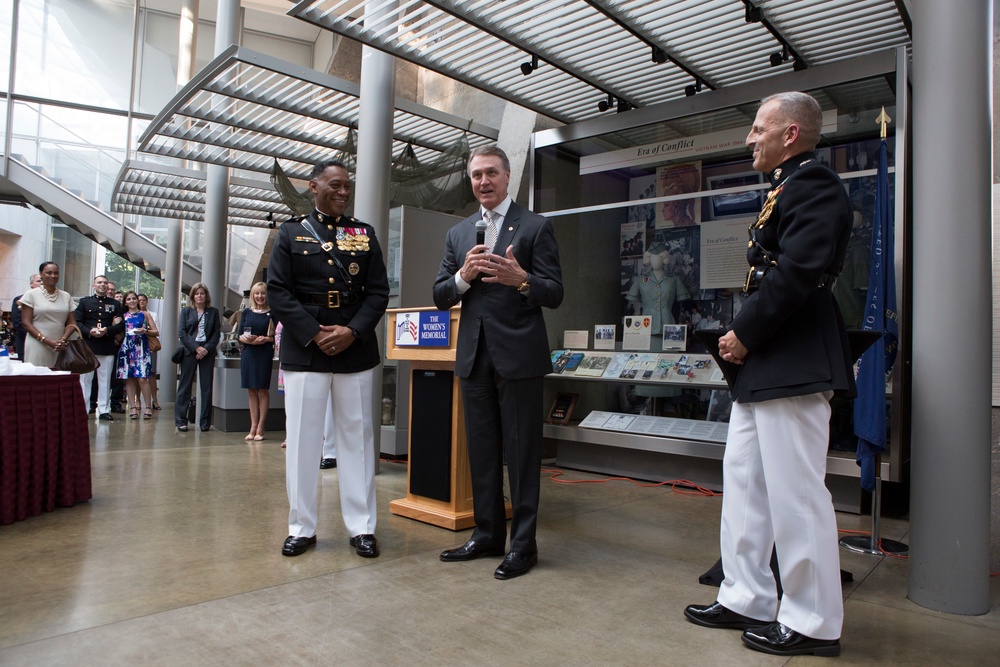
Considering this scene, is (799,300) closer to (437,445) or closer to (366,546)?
(366,546)

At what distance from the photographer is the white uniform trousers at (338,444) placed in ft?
11.5

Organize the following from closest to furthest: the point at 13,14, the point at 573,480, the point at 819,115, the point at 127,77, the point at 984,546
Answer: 1. the point at 819,115
2. the point at 984,546
3. the point at 573,480
4. the point at 13,14
5. the point at 127,77

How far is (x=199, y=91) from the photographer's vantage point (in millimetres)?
6398

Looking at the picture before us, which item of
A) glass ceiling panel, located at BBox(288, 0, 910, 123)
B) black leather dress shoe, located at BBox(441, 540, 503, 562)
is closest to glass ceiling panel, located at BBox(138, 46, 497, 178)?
glass ceiling panel, located at BBox(288, 0, 910, 123)

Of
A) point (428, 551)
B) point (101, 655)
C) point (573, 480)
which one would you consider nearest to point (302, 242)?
point (428, 551)

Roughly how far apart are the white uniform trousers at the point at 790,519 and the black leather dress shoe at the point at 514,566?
98 centimetres

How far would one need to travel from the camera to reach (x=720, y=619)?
8.63ft

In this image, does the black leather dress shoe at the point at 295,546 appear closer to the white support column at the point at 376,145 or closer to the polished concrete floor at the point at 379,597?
the polished concrete floor at the point at 379,597

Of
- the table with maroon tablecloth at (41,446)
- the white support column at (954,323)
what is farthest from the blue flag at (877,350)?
the table with maroon tablecloth at (41,446)

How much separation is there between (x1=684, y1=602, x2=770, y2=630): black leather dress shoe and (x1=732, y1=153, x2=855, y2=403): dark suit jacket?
81cm

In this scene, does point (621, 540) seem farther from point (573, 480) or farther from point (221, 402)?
point (221, 402)

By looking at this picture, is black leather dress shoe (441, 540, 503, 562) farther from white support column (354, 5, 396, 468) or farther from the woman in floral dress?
the woman in floral dress

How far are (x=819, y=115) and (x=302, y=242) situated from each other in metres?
2.37

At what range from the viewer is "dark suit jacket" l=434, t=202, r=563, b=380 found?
10.8 ft
